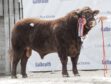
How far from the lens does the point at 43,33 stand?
377 inches

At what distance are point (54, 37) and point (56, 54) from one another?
Answer: 4.44m

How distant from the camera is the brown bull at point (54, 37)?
30.4 ft

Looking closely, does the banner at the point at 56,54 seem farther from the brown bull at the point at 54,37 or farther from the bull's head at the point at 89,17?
the bull's head at the point at 89,17

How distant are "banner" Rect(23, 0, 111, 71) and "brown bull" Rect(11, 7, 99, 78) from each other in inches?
157

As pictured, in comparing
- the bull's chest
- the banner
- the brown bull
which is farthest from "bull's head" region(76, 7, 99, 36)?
the banner

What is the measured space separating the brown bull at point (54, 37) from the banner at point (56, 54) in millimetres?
3986

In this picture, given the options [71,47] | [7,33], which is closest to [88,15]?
[71,47]

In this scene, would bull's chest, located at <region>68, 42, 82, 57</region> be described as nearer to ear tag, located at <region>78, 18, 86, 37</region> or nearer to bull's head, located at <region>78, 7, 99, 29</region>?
ear tag, located at <region>78, 18, 86, 37</region>

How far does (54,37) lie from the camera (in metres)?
9.39

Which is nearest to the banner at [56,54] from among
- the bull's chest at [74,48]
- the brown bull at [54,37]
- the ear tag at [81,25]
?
the brown bull at [54,37]

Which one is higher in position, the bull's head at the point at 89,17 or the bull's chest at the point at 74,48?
the bull's head at the point at 89,17

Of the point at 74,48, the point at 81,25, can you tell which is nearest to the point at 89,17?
the point at 81,25

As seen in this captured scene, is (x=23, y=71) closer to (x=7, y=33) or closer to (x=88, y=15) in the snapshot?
(x=88, y=15)

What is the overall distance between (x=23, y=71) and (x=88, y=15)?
71.4 inches
